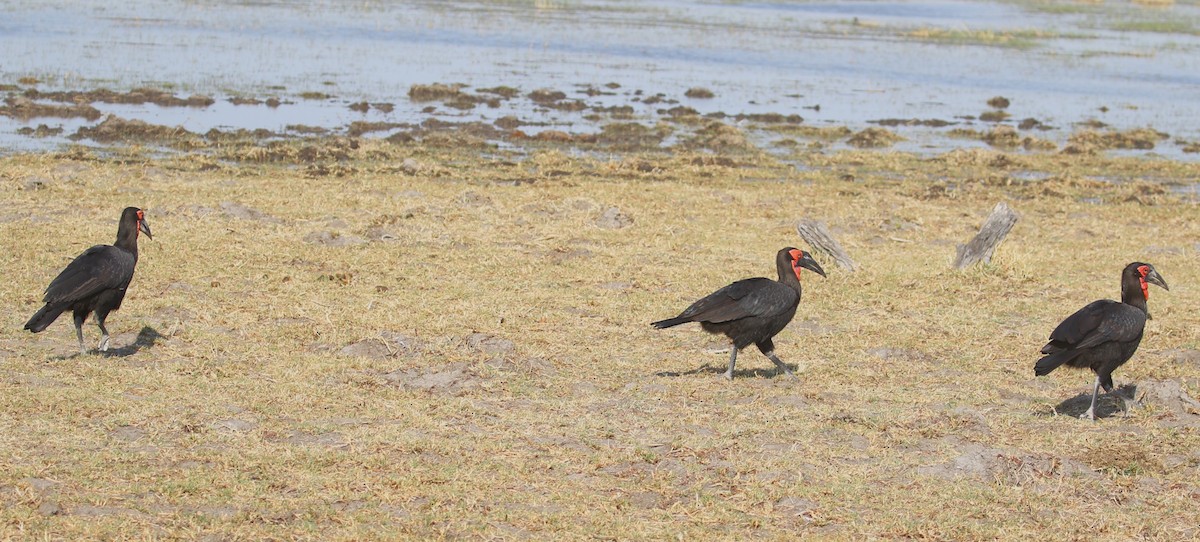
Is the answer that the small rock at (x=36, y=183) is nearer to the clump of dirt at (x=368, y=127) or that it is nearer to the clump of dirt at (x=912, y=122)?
the clump of dirt at (x=368, y=127)

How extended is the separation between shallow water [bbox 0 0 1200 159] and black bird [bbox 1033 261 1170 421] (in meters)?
22.0

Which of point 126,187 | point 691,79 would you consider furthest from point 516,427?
point 691,79

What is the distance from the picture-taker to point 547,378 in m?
11.3

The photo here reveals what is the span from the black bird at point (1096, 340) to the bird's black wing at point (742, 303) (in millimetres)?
2260

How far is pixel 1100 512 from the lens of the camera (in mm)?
8203

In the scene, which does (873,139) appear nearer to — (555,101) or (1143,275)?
(555,101)

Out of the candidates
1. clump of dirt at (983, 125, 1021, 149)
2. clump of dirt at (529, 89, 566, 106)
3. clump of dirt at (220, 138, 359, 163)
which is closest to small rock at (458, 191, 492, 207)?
clump of dirt at (220, 138, 359, 163)

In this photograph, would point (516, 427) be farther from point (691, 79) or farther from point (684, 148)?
point (691, 79)

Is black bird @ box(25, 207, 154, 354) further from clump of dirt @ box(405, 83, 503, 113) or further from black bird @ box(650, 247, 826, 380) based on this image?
clump of dirt @ box(405, 83, 503, 113)

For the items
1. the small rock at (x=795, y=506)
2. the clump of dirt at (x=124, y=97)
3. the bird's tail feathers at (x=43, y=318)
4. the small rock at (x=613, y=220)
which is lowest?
the clump of dirt at (x=124, y=97)

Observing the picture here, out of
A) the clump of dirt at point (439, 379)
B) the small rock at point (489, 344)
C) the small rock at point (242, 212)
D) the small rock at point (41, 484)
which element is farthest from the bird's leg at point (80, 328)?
the small rock at point (242, 212)

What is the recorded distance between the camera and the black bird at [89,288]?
1102 centimetres

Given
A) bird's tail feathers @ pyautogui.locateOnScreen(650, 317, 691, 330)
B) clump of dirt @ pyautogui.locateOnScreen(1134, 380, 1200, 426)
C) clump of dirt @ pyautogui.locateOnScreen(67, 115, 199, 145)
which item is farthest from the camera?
clump of dirt @ pyautogui.locateOnScreen(67, 115, 199, 145)

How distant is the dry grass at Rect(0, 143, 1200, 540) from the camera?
798 centimetres
